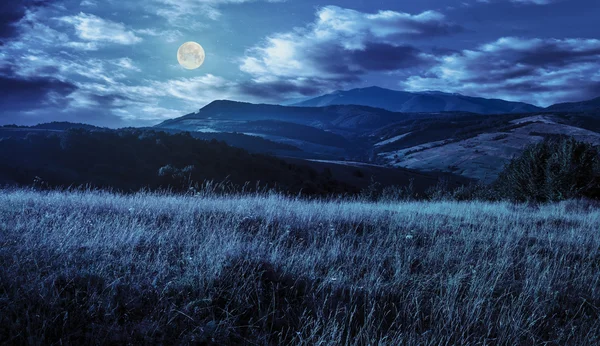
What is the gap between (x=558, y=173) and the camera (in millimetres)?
17922

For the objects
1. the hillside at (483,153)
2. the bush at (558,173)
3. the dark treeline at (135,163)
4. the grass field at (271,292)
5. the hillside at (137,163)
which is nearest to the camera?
the grass field at (271,292)

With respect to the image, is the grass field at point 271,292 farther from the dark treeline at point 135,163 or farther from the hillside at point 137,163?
the dark treeline at point 135,163

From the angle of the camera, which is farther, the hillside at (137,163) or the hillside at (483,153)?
the hillside at (483,153)

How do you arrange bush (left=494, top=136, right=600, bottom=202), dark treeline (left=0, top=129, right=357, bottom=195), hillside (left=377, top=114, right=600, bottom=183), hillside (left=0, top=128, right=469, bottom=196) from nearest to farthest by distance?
1. bush (left=494, top=136, right=600, bottom=202)
2. hillside (left=0, top=128, right=469, bottom=196)
3. dark treeline (left=0, top=129, right=357, bottom=195)
4. hillside (left=377, top=114, right=600, bottom=183)

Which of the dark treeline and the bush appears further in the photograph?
the dark treeline

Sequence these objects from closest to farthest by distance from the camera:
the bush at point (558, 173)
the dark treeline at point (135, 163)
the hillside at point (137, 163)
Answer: the bush at point (558, 173) < the hillside at point (137, 163) < the dark treeline at point (135, 163)

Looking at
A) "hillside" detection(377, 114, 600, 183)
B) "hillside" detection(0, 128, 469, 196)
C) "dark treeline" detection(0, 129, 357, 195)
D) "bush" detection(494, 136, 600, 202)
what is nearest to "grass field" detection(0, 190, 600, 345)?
"bush" detection(494, 136, 600, 202)

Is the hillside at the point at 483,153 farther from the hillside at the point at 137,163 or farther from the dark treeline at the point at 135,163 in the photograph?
the dark treeline at the point at 135,163

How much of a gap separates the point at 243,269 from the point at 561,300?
13.5ft

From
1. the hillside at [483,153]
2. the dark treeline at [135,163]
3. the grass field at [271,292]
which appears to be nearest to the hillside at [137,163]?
the dark treeline at [135,163]

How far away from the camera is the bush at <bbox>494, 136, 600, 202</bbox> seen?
17.7 metres

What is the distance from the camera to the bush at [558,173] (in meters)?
17.7

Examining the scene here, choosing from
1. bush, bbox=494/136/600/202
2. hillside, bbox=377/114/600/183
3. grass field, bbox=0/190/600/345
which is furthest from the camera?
hillside, bbox=377/114/600/183

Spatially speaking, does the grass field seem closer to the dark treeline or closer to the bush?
the bush
